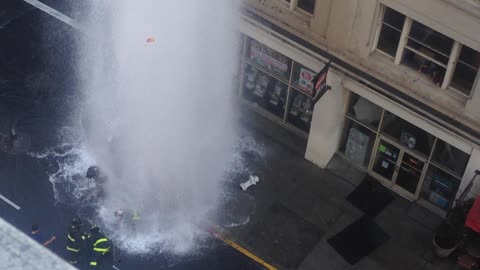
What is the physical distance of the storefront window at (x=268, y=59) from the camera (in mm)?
27531

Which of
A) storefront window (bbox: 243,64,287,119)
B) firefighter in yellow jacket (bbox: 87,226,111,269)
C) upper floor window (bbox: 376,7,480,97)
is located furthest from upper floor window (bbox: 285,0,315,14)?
firefighter in yellow jacket (bbox: 87,226,111,269)

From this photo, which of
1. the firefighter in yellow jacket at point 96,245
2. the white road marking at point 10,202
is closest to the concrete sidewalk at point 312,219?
the firefighter in yellow jacket at point 96,245

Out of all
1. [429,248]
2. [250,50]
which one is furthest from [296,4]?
[429,248]

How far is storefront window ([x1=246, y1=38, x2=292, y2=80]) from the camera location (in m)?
27.5

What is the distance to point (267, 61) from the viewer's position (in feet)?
91.8

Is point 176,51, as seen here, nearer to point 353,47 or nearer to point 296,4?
point 296,4

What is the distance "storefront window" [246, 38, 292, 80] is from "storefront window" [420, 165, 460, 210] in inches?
241

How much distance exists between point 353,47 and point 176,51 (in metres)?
5.87

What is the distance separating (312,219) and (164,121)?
598 centimetres

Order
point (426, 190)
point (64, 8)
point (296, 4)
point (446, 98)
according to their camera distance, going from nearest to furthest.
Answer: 1. point (446, 98)
2. point (296, 4)
3. point (426, 190)
4. point (64, 8)

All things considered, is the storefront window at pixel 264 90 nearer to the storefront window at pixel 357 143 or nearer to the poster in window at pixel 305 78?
the poster in window at pixel 305 78

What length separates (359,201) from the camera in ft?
88.6

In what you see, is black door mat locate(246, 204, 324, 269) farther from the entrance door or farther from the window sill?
the window sill

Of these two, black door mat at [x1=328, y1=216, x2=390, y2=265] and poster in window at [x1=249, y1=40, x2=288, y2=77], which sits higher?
poster in window at [x1=249, y1=40, x2=288, y2=77]
